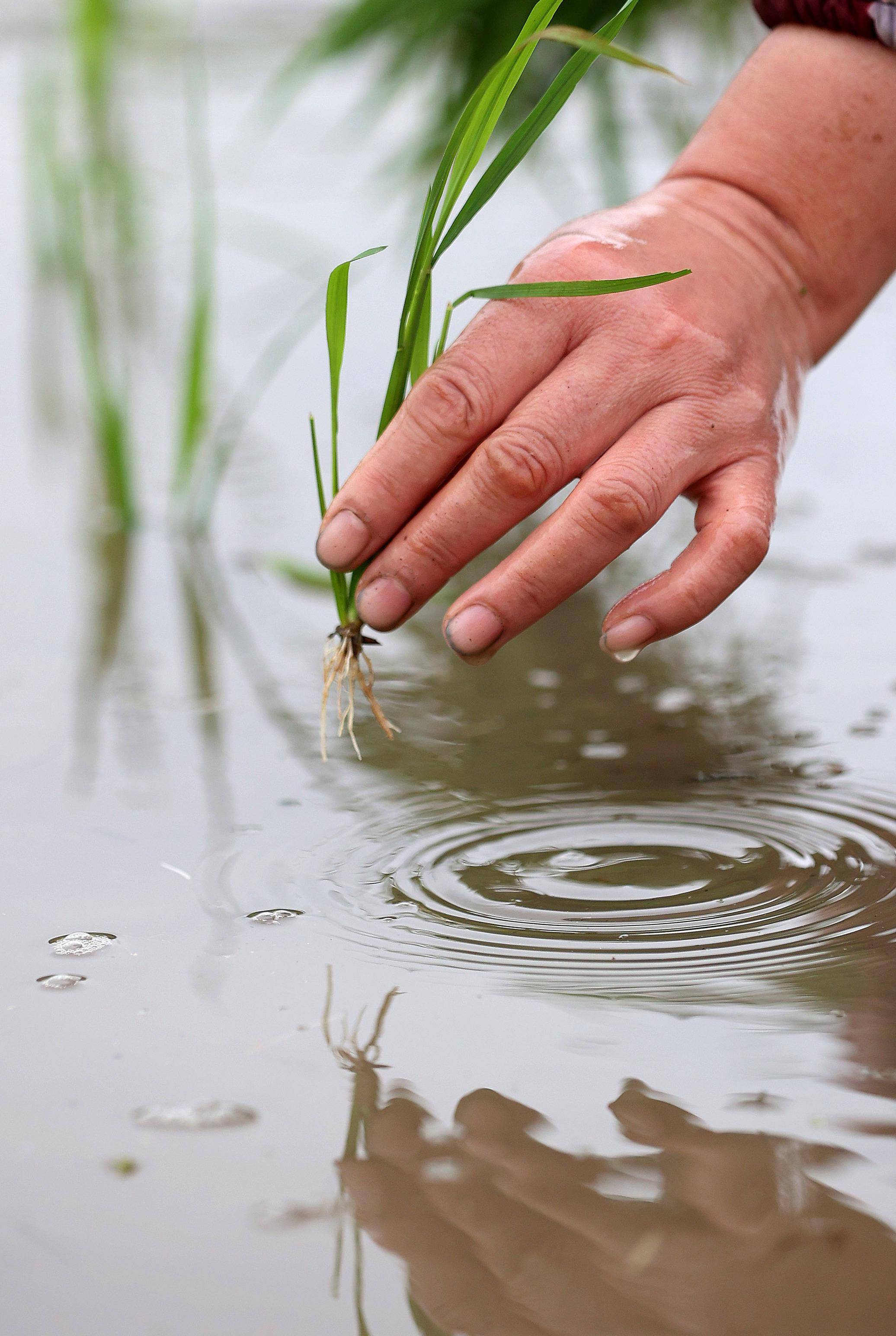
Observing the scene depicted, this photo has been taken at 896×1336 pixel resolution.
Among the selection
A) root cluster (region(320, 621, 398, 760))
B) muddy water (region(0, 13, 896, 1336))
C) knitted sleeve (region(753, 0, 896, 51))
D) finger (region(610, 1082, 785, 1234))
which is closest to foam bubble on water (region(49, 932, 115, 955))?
muddy water (region(0, 13, 896, 1336))

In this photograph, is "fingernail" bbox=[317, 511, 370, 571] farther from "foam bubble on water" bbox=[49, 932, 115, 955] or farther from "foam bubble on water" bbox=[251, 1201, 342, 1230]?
"foam bubble on water" bbox=[251, 1201, 342, 1230]

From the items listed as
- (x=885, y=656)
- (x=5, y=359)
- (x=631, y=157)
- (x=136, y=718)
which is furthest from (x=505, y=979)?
(x=5, y=359)

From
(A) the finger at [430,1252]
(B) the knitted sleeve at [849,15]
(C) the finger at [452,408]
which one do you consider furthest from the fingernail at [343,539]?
(B) the knitted sleeve at [849,15]

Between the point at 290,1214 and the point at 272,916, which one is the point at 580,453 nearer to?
the point at 272,916

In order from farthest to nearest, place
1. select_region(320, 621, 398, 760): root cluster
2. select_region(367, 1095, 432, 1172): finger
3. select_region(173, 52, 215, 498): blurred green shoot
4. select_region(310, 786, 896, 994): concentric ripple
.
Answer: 1. select_region(173, 52, 215, 498): blurred green shoot
2. select_region(320, 621, 398, 760): root cluster
3. select_region(310, 786, 896, 994): concentric ripple
4. select_region(367, 1095, 432, 1172): finger

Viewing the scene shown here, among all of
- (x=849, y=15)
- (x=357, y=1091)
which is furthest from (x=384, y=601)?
(x=849, y=15)
